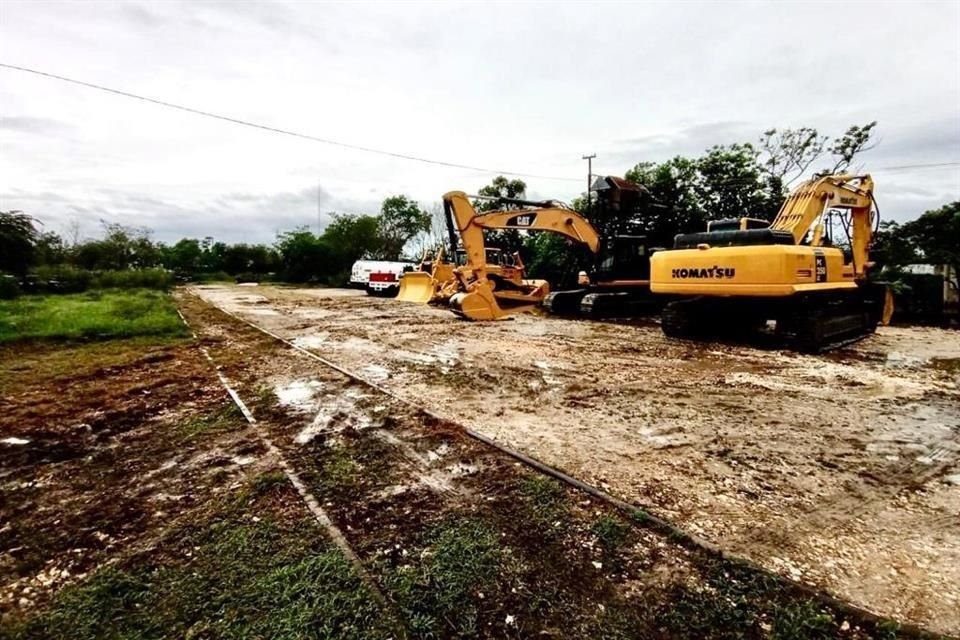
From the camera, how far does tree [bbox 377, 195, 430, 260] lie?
4425cm

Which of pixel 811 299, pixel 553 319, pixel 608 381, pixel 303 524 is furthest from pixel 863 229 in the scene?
pixel 303 524

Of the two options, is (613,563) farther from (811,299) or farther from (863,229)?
(863,229)

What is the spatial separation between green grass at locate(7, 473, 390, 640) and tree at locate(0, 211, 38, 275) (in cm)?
2629

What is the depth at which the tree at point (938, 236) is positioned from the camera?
43.6 ft

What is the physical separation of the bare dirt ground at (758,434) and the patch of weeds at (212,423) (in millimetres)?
1176

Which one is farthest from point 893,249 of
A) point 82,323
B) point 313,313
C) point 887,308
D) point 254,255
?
point 254,255

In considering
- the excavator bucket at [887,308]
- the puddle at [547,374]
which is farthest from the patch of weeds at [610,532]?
the excavator bucket at [887,308]

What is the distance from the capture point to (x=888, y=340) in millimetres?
9633

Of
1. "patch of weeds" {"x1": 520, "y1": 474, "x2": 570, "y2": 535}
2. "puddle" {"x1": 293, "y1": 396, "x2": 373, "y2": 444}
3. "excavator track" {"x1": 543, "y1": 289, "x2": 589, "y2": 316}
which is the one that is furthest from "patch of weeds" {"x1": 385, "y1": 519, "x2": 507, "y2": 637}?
"excavator track" {"x1": 543, "y1": 289, "x2": 589, "y2": 316}

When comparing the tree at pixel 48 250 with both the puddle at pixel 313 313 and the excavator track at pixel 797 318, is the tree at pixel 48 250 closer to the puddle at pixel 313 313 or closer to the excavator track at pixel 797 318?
the puddle at pixel 313 313

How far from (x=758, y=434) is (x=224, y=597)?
3.99 metres

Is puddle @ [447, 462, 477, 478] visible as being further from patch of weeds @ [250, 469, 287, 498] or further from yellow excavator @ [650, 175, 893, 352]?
yellow excavator @ [650, 175, 893, 352]

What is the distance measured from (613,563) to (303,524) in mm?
1656

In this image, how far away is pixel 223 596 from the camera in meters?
2.17
